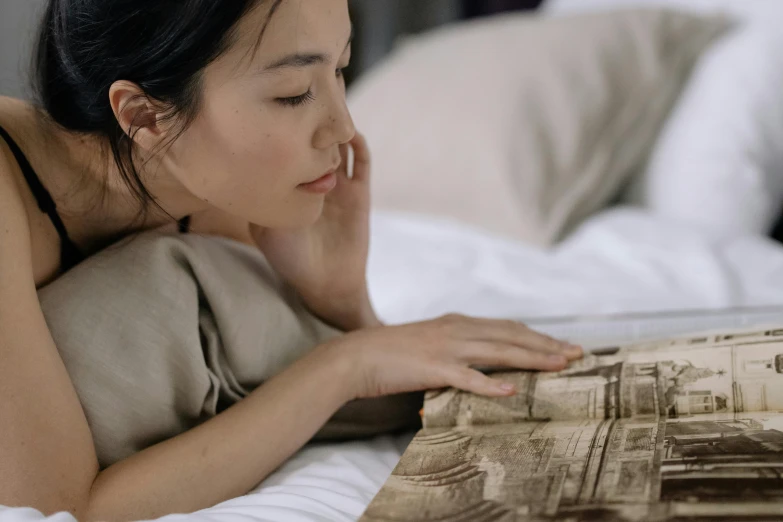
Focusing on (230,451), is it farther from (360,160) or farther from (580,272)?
(580,272)

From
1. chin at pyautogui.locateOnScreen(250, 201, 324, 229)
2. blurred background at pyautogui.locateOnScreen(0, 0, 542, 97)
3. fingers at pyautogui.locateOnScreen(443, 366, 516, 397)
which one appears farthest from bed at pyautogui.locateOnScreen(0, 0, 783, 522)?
blurred background at pyautogui.locateOnScreen(0, 0, 542, 97)

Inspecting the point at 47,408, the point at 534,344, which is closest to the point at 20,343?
the point at 47,408

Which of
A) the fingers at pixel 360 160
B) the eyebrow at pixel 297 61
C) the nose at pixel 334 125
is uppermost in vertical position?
the eyebrow at pixel 297 61

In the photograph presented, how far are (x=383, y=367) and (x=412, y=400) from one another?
81mm

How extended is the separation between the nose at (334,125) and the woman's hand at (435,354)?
18 centimetres

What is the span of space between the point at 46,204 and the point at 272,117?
0.75ft

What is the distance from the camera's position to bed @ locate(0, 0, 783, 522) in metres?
1.21

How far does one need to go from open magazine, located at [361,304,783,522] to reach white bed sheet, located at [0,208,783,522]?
1.27 ft

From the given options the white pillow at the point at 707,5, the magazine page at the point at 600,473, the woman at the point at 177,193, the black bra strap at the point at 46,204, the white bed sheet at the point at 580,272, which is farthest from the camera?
the white pillow at the point at 707,5

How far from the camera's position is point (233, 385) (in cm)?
83

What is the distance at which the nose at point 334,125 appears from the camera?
0.77 meters

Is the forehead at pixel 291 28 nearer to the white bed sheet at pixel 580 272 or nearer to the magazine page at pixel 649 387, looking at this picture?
the magazine page at pixel 649 387

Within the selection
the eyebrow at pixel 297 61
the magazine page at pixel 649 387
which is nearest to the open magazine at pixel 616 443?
the magazine page at pixel 649 387

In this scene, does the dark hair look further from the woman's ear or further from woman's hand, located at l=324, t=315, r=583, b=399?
woman's hand, located at l=324, t=315, r=583, b=399
